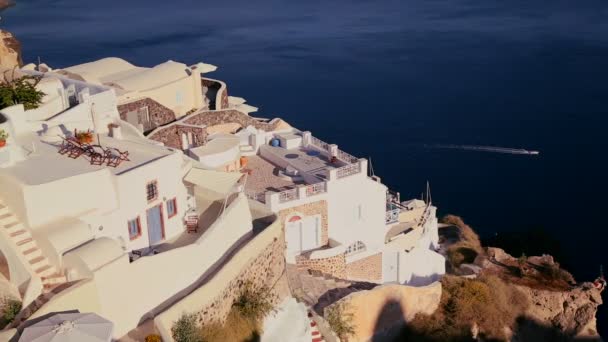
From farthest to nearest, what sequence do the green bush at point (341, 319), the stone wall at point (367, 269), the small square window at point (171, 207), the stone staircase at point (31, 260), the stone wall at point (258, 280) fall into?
the stone wall at point (367, 269) → the green bush at point (341, 319) → the small square window at point (171, 207) → the stone wall at point (258, 280) → the stone staircase at point (31, 260)

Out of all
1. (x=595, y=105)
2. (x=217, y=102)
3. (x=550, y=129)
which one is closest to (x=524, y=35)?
(x=595, y=105)

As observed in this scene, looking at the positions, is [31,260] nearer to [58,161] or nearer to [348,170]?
[58,161]

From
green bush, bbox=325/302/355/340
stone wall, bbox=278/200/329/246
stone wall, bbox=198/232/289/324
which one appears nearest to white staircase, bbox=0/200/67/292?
stone wall, bbox=198/232/289/324

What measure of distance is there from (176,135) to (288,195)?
906 centimetres

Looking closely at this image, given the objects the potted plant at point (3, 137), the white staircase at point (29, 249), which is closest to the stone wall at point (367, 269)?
the white staircase at point (29, 249)

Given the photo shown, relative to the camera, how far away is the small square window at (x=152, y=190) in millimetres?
22938

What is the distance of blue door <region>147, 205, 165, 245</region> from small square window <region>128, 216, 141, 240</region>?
0.49 m

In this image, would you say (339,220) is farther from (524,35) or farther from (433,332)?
(524,35)

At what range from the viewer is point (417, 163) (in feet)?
Answer: 220

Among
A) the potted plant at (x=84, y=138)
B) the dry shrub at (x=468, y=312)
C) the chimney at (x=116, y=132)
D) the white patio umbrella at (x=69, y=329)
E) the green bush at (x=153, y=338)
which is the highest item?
the potted plant at (x=84, y=138)

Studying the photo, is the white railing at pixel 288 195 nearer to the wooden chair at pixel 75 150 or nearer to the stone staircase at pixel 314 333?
the stone staircase at pixel 314 333

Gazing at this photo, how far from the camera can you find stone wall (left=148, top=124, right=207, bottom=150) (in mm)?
33881

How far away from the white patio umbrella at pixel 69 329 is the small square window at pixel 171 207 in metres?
7.96

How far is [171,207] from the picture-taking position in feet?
78.7
